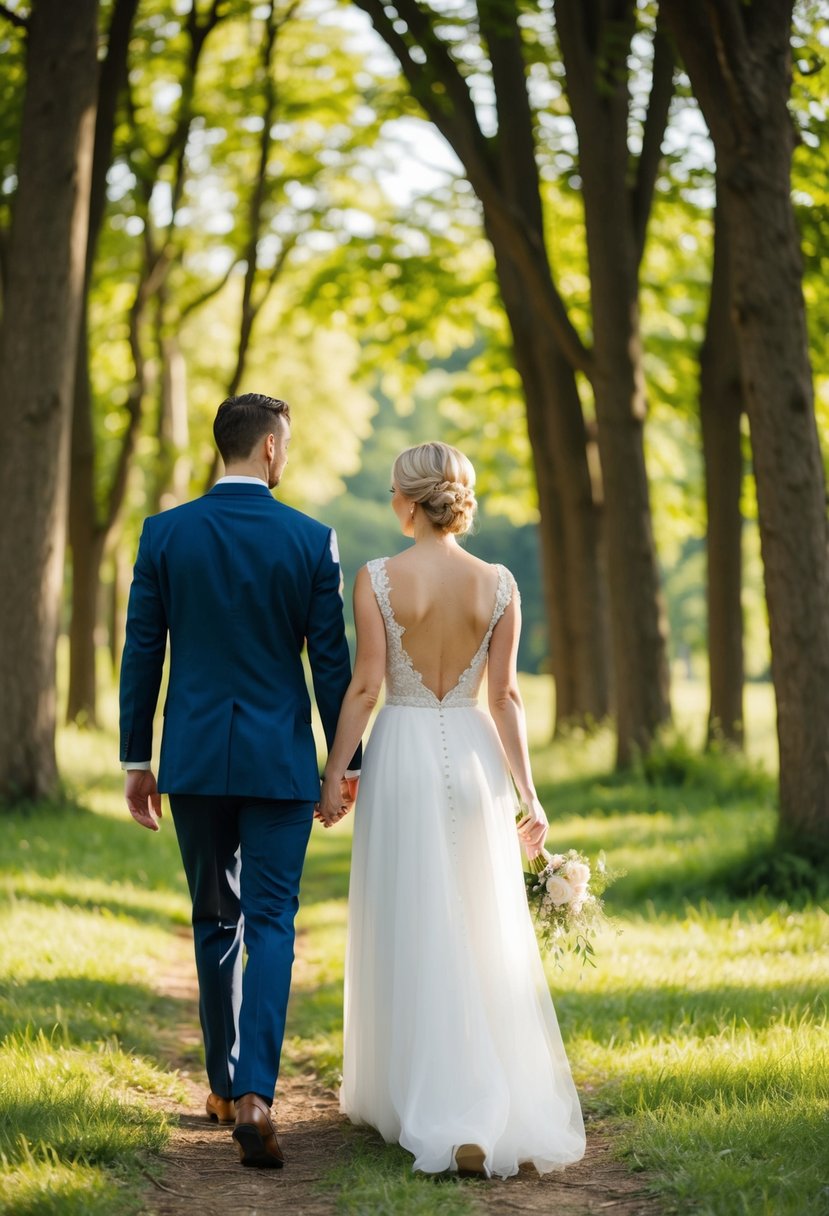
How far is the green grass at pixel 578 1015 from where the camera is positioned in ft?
14.1

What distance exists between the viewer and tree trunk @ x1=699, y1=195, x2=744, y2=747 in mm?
14391

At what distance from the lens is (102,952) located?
755 cm

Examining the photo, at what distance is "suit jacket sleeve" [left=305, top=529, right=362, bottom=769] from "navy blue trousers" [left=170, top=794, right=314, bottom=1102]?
1.19 feet

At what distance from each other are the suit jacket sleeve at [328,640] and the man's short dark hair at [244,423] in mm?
424

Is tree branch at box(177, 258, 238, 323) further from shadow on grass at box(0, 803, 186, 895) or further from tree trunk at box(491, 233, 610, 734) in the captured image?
shadow on grass at box(0, 803, 186, 895)

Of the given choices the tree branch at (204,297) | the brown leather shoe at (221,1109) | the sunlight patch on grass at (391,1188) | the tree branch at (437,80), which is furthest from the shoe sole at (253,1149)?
the tree branch at (204,297)

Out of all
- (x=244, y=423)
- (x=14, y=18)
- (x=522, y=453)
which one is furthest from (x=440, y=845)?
(x=522, y=453)

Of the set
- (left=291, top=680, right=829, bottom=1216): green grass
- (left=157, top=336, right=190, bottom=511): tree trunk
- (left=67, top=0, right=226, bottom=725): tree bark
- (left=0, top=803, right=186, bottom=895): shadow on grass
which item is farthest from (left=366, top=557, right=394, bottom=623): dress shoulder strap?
(left=157, top=336, right=190, bottom=511): tree trunk

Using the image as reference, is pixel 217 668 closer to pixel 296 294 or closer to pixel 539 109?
pixel 539 109

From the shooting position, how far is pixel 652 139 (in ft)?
43.6

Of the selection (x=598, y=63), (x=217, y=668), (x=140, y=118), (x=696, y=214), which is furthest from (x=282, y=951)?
(x=140, y=118)

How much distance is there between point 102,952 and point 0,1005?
1.49m

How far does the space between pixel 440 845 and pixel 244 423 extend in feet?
5.22

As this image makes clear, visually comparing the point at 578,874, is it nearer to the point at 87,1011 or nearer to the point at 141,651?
the point at 141,651
